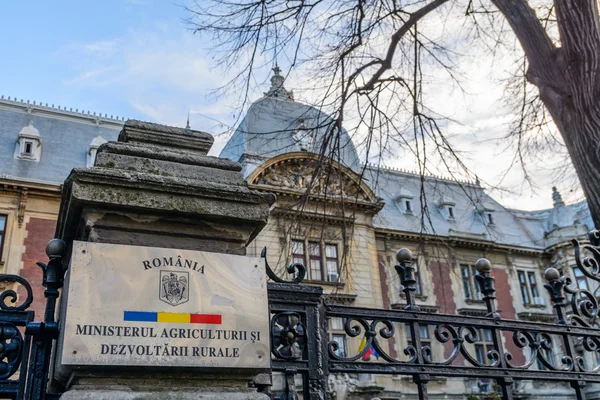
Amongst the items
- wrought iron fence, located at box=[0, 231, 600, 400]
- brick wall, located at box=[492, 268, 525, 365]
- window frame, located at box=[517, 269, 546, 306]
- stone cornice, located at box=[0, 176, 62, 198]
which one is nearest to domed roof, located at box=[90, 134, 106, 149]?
stone cornice, located at box=[0, 176, 62, 198]

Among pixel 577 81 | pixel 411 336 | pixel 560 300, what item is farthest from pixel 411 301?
pixel 577 81

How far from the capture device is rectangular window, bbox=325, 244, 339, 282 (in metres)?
20.5

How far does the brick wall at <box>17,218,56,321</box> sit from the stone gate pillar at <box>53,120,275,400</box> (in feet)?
48.9

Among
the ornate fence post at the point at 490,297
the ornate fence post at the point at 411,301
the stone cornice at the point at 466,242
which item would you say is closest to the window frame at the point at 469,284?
the stone cornice at the point at 466,242

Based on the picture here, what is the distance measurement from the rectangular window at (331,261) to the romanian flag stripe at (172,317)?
59.4ft

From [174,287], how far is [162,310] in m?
0.12

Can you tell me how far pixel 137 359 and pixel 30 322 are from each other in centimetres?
59

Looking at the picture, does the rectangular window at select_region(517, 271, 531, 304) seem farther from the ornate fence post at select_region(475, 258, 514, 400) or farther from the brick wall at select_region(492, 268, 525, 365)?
the ornate fence post at select_region(475, 258, 514, 400)

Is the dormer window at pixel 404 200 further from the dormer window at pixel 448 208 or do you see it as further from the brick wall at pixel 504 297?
the brick wall at pixel 504 297

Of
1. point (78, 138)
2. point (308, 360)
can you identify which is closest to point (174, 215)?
point (308, 360)

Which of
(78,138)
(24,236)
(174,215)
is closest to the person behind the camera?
(174,215)

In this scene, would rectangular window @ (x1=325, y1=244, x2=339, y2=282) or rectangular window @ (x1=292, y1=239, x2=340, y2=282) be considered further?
rectangular window @ (x1=325, y1=244, x2=339, y2=282)

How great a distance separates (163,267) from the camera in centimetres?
247

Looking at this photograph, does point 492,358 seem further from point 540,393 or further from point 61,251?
point 540,393
